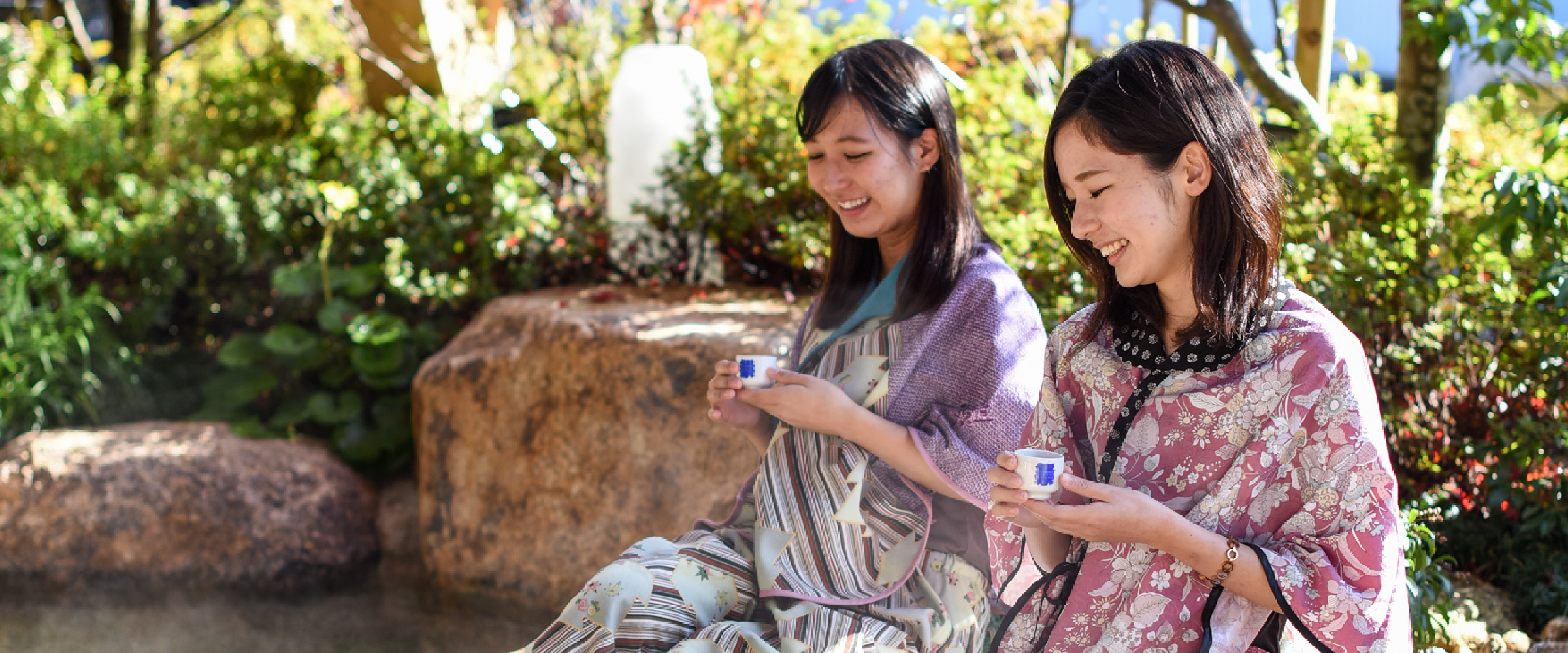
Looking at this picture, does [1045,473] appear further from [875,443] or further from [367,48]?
[367,48]

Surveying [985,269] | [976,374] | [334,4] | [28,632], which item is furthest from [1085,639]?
[334,4]

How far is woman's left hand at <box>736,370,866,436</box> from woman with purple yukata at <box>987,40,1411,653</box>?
0.41 metres

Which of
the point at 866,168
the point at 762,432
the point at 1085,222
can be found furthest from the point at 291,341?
the point at 1085,222

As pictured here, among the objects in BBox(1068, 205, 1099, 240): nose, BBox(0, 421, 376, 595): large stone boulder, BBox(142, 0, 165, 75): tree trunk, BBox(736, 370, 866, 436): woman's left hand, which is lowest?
BBox(0, 421, 376, 595): large stone boulder

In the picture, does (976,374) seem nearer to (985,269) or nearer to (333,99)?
(985,269)

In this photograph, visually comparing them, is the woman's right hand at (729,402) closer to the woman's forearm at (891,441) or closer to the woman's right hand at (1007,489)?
the woman's forearm at (891,441)

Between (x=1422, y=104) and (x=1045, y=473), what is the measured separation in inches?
104

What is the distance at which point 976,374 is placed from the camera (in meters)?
1.92

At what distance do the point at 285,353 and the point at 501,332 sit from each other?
1193mm

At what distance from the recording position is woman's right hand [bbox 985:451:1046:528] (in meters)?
1.34

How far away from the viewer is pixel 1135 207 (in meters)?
1.45

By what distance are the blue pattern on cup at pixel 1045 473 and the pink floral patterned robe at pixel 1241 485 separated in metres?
0.23

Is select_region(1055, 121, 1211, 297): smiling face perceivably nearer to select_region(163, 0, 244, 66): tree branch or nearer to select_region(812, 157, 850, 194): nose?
select_region(812, 157, 850, 194): nose

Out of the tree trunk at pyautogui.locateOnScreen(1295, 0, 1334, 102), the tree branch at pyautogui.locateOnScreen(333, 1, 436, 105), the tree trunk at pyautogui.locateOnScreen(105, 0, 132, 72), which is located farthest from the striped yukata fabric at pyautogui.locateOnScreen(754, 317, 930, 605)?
the tree trunk at pyautogui.locateOnScreen(105, 0, 132, 72)
